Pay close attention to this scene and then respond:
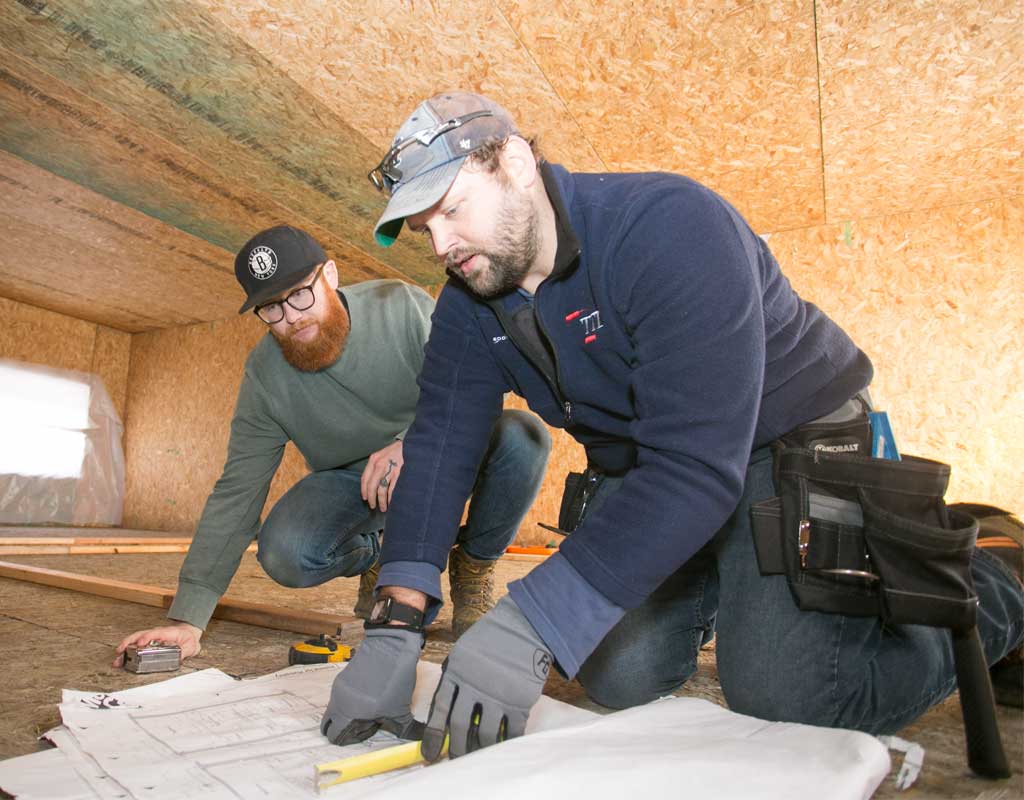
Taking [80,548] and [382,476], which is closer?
[382,476]

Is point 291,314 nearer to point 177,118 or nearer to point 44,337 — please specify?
point 177,118

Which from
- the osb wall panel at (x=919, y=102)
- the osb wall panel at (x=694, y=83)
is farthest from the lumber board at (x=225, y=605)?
the osb wall panel at (x=919, y=102)

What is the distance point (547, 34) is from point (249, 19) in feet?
3.67

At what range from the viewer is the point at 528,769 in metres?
0.68

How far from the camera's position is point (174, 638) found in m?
1.40

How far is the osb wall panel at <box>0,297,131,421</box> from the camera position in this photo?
6.25 metres

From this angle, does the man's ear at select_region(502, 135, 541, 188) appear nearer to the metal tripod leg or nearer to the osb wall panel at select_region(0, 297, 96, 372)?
the metal tripod leg

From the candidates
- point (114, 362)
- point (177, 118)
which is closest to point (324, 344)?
point (177, 118)

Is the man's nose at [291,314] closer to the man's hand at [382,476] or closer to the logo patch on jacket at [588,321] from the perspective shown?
the man's hand at [382,476]

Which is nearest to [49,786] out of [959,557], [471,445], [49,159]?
[471,445]

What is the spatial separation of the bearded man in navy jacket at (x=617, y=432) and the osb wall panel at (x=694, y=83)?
1.84 meters

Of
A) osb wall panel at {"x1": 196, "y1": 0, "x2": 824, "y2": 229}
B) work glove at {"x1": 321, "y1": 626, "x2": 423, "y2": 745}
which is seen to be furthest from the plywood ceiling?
work glove at {"x1": 321, "y1": 626, "x2": 423, "y2": 745}

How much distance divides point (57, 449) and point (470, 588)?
619 cm

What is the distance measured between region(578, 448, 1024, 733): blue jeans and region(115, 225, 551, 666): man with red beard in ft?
2.24
